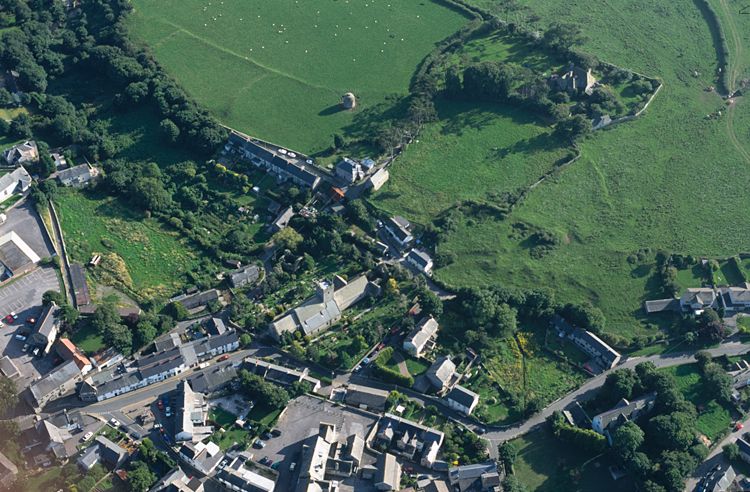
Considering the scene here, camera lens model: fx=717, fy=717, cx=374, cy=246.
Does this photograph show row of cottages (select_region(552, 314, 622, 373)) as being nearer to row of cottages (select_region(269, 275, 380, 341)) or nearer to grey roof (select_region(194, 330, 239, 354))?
row of cottages (select_region(269, 275, 380, 341))

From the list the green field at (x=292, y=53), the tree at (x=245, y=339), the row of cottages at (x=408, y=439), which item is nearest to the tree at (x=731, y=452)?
the row of cottages at (x=408, y=439)

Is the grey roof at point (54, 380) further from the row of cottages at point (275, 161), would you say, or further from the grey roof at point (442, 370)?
the grey roof at point (442, 370)

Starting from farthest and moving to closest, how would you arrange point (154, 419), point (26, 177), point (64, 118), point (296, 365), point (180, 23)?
point (180, 23)
point (64, 118)
point (26, 177)
point (296, 365)
point (154, 419)

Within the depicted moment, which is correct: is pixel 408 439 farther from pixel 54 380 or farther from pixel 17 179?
pixel 17 179

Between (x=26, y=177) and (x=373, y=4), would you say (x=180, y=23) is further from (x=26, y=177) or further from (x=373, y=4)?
(x=26, y=177)

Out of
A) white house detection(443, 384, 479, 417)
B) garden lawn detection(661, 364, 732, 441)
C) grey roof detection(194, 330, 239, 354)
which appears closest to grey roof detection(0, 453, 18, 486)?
grey roof detection(194, 330, 239, 354)

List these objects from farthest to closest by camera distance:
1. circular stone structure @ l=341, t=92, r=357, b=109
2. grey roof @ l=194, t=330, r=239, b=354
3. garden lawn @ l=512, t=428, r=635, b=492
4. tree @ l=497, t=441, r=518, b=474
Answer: circular stone structure @ l=341, t=92, r=357, b=109, grey roof @ l=194, t=330, r=239, b=354, tree @ l=497, t=441, r=518, b=474, garden lawn @ l=512, t=428, r=635, b=492

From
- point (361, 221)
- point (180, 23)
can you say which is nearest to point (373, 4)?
point (180, 23)
